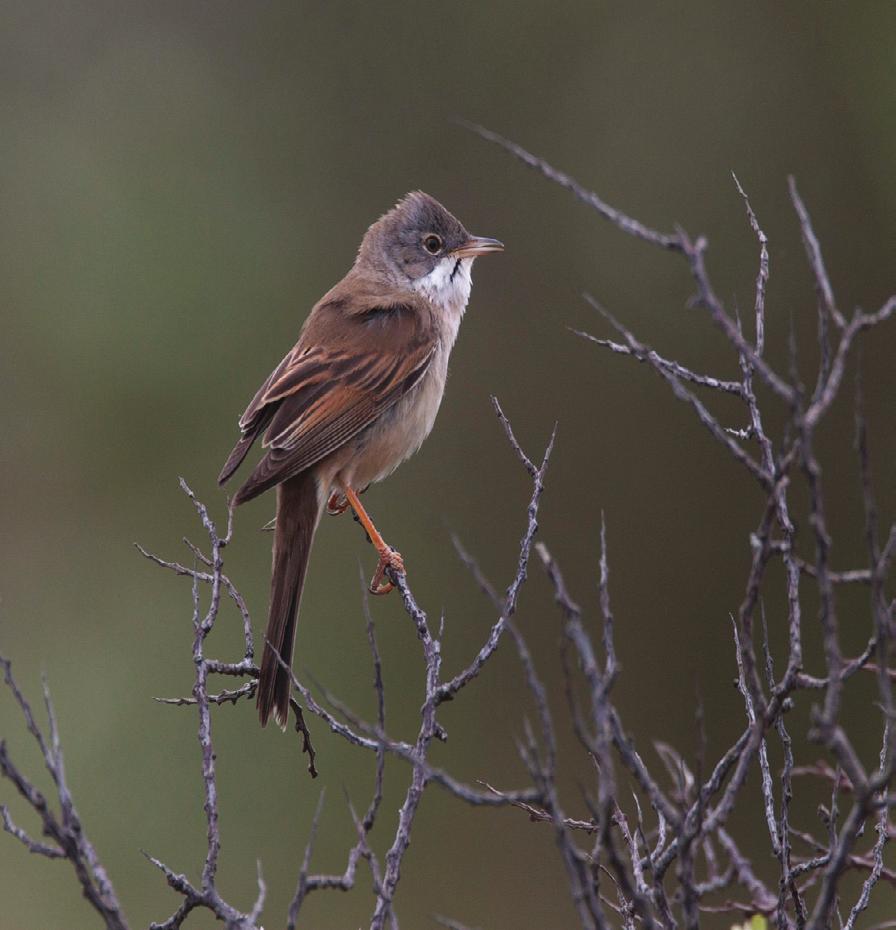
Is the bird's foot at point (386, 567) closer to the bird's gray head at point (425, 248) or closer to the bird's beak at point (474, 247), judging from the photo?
the bird's gray head at point (425, 248)

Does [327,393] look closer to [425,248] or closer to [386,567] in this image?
[386,567]

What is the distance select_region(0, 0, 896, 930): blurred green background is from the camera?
1001 cm

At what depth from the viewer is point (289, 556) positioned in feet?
17.0

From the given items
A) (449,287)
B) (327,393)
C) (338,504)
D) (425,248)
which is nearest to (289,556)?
(327,393)

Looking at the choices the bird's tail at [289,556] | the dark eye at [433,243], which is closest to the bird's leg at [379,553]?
the bird's tail at [289,556]

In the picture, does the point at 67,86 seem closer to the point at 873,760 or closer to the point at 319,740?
the point at 319,740

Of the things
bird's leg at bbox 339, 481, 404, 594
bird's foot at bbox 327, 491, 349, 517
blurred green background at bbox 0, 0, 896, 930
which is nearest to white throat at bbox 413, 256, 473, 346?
bird's foot at bbox 327, 491, 349, 517

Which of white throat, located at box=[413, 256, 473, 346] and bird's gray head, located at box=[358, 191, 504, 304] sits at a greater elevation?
bird's gray head, located at box=[358, 191, 504, 304]

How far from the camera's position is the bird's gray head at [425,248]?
6379 mm

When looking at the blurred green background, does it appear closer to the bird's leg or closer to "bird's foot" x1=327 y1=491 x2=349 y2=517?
"bird's foot" x1=327 y1=491 x2=349 y2=517

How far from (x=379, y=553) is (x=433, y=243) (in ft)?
5.65

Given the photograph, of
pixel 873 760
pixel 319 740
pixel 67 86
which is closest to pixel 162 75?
pixel 67 86

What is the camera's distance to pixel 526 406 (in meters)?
10.7

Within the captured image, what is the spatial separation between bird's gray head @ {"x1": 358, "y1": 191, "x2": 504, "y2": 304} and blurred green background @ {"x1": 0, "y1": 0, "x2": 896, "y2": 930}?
3.70m
